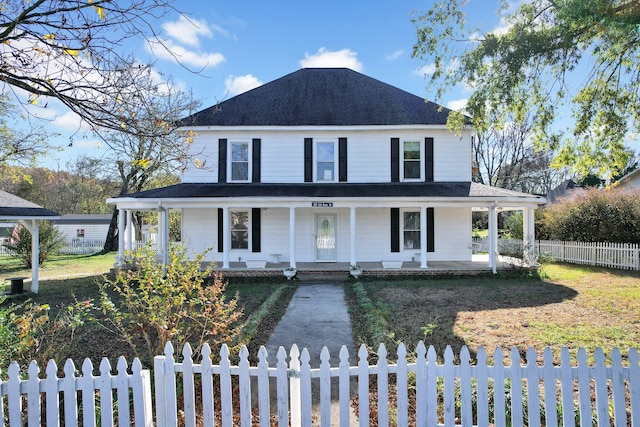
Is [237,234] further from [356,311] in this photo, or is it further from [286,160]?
[356,311]

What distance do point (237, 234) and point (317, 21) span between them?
856cm

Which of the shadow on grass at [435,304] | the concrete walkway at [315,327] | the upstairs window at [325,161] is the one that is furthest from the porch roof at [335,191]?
the concrete walkway at [315,327]

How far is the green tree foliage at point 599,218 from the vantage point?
16.7m

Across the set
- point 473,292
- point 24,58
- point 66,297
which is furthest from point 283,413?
point 66,297

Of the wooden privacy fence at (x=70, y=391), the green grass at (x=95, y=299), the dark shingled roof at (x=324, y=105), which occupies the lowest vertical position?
the green grass at (x=95, y=299)

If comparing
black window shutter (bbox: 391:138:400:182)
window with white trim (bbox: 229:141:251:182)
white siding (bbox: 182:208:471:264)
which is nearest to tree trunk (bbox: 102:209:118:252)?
white siding (bbox: 182:208:471:264)

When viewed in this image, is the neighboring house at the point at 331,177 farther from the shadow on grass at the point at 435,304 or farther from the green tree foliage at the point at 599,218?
the green tree foliage at the point at 599,218

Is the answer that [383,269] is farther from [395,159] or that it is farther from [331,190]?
[395,159]

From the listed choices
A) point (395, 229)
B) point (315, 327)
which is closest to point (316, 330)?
point (315, 327)

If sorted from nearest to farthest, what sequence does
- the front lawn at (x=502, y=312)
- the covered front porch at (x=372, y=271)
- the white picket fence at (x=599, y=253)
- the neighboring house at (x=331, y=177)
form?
the front lawn at (x=502, y=312) < the covered front porch at (x=372, y=271) < the white picket fence at (x=599, y=253) < the neighboring house at (x=331, y=177)

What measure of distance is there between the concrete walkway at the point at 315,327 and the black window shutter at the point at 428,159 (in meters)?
6.89

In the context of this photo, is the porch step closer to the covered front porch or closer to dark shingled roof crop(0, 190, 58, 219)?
the covered front porch

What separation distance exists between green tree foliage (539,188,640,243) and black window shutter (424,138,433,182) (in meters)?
8.09

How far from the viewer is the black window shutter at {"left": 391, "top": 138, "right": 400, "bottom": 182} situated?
15.6m
